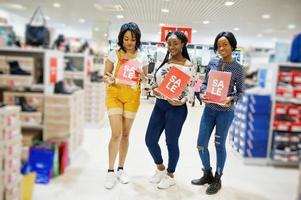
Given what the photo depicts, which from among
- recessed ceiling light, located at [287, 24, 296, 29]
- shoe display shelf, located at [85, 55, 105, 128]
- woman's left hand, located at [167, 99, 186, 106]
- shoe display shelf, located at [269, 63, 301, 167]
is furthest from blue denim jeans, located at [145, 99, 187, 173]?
recessed ceiling light, located at [287, 24, 296, 29]

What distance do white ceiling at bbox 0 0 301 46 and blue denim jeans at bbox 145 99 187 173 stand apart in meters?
0.46

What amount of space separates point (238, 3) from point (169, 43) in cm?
41

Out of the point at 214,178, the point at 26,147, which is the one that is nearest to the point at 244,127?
the point at 214,178

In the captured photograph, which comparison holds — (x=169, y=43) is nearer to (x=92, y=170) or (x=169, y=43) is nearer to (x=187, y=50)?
(x=187, y=50)

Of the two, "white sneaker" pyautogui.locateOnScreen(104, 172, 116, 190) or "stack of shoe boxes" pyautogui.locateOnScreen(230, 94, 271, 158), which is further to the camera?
→ "white sneaker" pyautogui.locateOnScreen(104, 172, 116, 190)

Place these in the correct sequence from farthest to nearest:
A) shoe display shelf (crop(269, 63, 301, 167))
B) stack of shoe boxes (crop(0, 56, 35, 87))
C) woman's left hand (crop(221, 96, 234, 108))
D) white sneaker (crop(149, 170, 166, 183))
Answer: white sneaker (crop(149, 170, 166, 183)) < woman's left hand (crop(221, 96, 234, 108)) < shoe display shelf (crop(269, 63, 301, 167)) < stack of shoe boxes (crop(0, 56, 35, 87))

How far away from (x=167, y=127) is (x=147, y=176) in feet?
1.54

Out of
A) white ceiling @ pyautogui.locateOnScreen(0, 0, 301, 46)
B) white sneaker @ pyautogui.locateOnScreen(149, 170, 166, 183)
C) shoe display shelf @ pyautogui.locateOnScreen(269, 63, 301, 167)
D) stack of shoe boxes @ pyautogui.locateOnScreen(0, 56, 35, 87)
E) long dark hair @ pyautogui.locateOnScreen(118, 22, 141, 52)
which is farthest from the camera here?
white sneaker @ pyautogui.locateOnScreen(149, 170, 166, 183)

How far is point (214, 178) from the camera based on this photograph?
6.84 feet

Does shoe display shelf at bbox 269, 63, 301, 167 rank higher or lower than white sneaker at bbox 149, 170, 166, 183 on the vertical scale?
higher

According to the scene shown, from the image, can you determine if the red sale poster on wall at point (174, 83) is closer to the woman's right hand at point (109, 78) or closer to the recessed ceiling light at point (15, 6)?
the woman's right hand at point (109, 78)

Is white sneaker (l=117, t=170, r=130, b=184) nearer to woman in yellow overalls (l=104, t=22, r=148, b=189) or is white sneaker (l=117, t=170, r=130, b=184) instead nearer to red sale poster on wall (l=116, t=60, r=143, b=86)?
woman in yellow overalls (l=104, t=22, r=148, b=189)

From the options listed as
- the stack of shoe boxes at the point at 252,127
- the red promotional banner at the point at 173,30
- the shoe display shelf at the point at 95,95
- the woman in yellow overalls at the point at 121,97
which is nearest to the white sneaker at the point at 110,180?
the woman in yellow overalls at the point at 121,97

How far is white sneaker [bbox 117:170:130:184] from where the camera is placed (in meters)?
2.11
